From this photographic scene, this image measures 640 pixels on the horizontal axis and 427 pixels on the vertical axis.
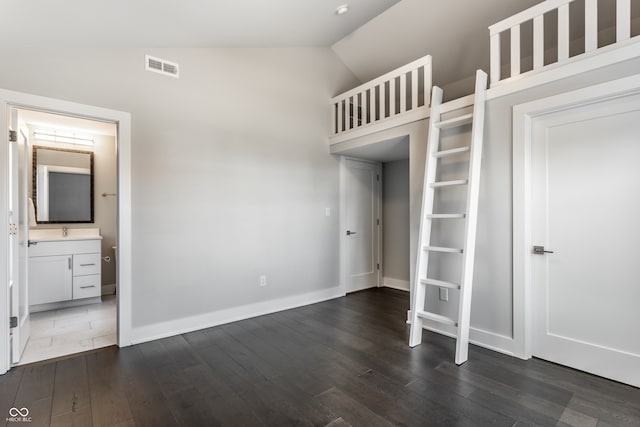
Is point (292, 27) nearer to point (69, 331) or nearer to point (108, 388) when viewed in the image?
point (108, 388)

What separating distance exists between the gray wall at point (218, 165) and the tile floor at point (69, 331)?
57 cm

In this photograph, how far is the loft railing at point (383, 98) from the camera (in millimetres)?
3295

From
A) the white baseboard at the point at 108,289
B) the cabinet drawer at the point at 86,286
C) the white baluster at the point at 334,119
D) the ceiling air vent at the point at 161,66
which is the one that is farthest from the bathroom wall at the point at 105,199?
the white baluster at the point at 334,119

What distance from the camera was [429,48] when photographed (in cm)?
386

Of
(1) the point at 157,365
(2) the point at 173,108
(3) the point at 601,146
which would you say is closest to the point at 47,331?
(1) the point at 157,365

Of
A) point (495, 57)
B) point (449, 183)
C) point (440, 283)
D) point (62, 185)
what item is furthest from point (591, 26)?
point (62, 185)

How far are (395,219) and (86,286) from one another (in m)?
4.48

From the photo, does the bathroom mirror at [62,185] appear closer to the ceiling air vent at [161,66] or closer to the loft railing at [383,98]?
the ceiling air vent at [161,66]

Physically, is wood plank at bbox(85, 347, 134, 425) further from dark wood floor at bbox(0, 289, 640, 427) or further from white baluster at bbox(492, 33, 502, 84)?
white baluster at bbox(492, 33, 502, 84)

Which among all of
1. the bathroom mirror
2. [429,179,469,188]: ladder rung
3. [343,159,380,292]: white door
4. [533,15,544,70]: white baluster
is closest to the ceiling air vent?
the bathroom mirror

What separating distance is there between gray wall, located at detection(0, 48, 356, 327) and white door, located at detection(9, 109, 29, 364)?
0.54m

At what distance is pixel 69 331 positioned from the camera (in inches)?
125

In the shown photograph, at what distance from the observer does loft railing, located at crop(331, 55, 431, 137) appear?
3.29m

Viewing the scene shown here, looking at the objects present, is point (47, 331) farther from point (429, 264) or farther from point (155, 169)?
point (429, 264)
